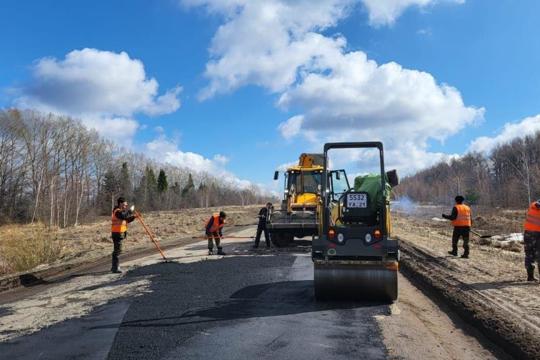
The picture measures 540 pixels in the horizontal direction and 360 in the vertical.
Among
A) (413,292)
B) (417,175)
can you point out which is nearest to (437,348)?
(413,292)

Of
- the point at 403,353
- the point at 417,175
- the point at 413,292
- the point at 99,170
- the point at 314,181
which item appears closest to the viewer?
the point at 403,353

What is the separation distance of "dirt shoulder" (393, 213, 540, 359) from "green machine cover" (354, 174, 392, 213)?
2.09 metres

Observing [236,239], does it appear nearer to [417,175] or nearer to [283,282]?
[283,282]

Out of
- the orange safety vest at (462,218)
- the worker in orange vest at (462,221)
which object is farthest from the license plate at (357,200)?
the orange safety vest at (462,218)

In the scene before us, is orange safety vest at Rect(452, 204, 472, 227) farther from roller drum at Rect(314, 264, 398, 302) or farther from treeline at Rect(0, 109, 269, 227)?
treeline at Rect(0, 109, 269, 227)

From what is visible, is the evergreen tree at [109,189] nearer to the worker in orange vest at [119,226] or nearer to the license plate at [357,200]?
the worker in orange vest at [119,226]

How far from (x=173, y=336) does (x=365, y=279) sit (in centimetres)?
314

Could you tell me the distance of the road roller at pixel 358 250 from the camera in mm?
7598

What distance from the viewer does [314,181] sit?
17844 mm

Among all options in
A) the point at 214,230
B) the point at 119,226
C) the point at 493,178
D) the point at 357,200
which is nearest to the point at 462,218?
the point at 357,200

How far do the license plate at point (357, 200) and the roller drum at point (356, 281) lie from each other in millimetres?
1015

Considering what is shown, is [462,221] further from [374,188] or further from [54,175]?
[54,175]

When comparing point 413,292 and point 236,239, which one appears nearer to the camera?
point 413,292

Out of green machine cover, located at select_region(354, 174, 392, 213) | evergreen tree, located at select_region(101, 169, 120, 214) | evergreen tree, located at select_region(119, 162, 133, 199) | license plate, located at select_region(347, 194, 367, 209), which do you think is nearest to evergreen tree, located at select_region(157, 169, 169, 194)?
evergreen tree, located at select_region(119, 162, 133, 199)
